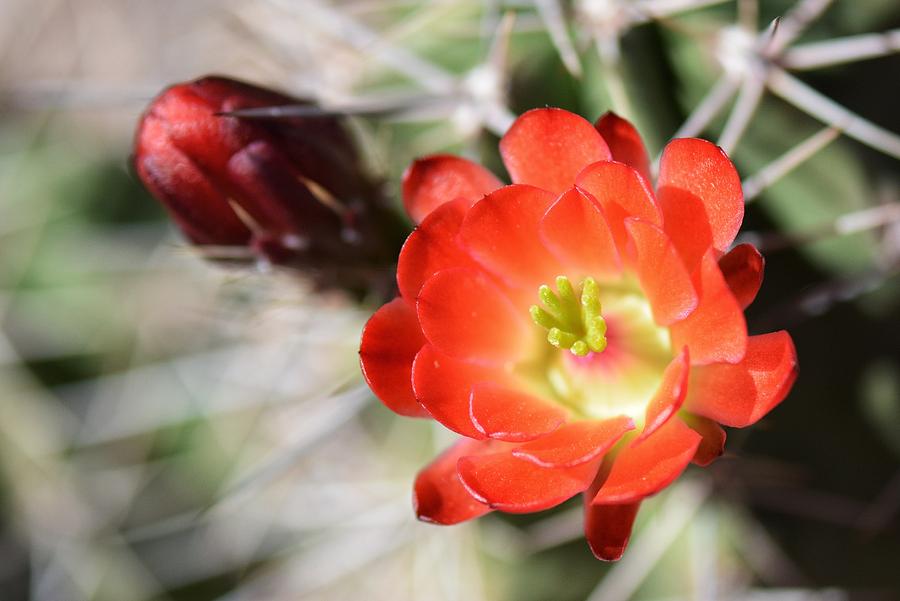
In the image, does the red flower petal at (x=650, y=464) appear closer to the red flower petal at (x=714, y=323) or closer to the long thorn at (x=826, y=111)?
the red flower petal at (x=714, y=323)

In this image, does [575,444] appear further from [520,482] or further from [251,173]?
[251,173]

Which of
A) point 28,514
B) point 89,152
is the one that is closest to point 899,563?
point 28,514

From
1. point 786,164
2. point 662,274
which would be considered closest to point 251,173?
point 662,274

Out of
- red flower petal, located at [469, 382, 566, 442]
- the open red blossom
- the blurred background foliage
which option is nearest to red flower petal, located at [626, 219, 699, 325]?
the open red blossom

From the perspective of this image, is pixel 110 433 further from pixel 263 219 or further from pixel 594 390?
pixel 594 390

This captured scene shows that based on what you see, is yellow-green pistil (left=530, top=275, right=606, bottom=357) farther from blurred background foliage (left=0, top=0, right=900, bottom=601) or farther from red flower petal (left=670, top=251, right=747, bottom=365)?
blurred background foliage (left=0, top=0, right=900, bottom=601)
